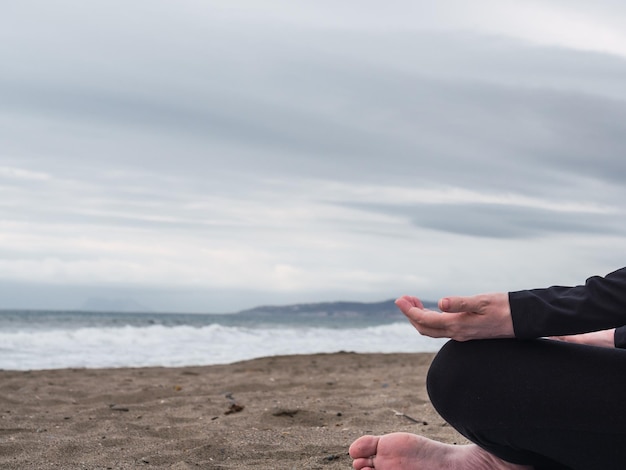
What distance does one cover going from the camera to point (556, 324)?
5.57 feet

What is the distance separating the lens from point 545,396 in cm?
180

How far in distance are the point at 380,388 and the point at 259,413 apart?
159 centimetres

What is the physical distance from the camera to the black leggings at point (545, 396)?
1789mm

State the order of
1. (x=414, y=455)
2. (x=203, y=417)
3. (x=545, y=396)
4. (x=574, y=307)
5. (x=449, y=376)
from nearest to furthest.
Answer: (x=574, y=307) → (x=545, y=396) → (x=449, y=376) → (x=414, y=455) → (x=203, y=417)

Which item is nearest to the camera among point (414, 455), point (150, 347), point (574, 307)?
point (574, 307)

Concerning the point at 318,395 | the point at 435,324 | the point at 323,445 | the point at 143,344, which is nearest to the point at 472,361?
the point at 435,324

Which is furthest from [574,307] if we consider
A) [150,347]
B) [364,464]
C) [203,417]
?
[150,347]

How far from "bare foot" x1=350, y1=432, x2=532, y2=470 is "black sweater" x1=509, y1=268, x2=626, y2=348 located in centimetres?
68

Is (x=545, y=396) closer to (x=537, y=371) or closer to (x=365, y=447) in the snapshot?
(x=537, y=371)

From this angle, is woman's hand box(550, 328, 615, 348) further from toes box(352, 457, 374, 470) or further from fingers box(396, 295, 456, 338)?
toes box(352, 457, 374, 470)

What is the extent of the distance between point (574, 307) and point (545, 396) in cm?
26

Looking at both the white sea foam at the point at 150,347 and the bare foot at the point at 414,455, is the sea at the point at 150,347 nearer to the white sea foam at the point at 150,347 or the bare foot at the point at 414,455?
the white sea foam at the point at 150,347

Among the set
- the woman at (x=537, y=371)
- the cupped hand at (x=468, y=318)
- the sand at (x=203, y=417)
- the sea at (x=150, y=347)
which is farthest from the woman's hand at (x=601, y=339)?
the sea at (x=150, y=347)

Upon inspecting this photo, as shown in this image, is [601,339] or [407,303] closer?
[407,303]
